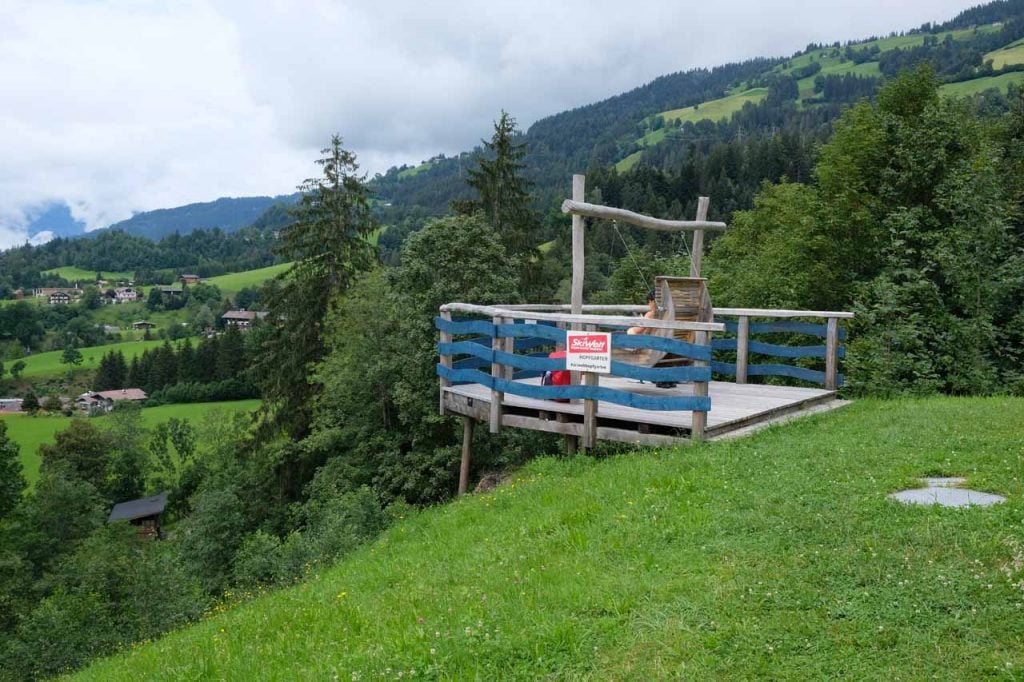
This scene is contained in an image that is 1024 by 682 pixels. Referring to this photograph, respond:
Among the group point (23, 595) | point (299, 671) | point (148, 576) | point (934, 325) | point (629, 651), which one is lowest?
point (23, 595)

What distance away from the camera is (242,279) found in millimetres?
169500

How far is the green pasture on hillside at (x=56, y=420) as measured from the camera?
75.9 m

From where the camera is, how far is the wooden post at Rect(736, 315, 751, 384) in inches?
507

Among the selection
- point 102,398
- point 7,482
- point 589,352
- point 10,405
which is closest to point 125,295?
point 10,405

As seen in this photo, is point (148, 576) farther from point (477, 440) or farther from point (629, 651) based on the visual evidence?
point (629, 651)

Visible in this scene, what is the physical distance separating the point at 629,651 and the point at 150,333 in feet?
484

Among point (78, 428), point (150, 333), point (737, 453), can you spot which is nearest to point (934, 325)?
point (737, 453)

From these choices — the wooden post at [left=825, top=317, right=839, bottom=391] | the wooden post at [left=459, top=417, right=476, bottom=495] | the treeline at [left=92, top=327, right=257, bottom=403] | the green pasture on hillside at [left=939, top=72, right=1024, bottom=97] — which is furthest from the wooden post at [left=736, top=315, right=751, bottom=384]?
the green pasture on hillside at [left=939, top=72, right=1024, bottom=97]

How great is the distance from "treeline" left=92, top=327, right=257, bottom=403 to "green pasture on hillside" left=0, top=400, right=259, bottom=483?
1622 mm

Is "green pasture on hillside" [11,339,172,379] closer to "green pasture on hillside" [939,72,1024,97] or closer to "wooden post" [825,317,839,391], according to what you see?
"wooden post" [825,317,839,391]

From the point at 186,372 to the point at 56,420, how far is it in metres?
15.8

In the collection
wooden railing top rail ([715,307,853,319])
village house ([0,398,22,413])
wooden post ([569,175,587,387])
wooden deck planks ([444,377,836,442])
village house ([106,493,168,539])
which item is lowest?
village house ([106,493,168,539])

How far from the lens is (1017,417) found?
878cm

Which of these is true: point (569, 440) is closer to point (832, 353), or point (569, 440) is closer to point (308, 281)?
point (832, 353)
